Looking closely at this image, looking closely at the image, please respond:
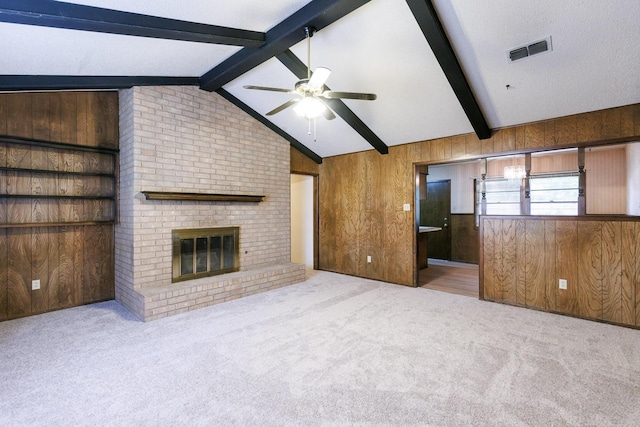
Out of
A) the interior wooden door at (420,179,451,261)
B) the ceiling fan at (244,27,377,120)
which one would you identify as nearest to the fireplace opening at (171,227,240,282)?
the ceiling fan at (244,27,377,120)

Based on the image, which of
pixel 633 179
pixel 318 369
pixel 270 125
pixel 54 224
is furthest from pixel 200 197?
pixel 633 179

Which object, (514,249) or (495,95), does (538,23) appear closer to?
(495,95)

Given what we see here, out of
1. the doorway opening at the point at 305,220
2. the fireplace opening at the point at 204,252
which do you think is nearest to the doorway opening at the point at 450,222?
the doorway opening at the point at 305,220

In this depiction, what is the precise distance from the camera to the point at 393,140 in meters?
4.91

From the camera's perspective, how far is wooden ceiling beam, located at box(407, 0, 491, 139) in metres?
2.49

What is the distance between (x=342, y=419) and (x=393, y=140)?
409cm

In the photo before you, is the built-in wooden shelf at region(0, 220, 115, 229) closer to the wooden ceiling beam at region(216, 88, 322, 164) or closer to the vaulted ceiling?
the vaulted ceiling

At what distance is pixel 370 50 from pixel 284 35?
0.91 metres

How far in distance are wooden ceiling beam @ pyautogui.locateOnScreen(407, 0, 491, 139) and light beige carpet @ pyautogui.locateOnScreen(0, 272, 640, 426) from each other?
2.43 m

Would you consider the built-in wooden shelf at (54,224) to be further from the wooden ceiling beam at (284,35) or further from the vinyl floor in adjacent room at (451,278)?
the vinyl floor in adjacent room at (451,278)

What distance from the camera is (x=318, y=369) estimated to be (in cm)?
237

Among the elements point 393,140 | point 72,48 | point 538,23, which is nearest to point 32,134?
point 72,48

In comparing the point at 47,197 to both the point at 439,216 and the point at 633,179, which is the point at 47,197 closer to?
the point at 439,216

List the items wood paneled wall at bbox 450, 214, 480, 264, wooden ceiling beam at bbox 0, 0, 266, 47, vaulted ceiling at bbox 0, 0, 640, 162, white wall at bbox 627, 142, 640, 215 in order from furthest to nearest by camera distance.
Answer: wood paneled wall at bbox 450, 214, 480, 264 → white wall at bbox 627, 142, 640, 215 → vaulted ceiling at bbox 0, 0, 640, 162 → wooden ceiling beam at bbox 0, 0, 266, 47
